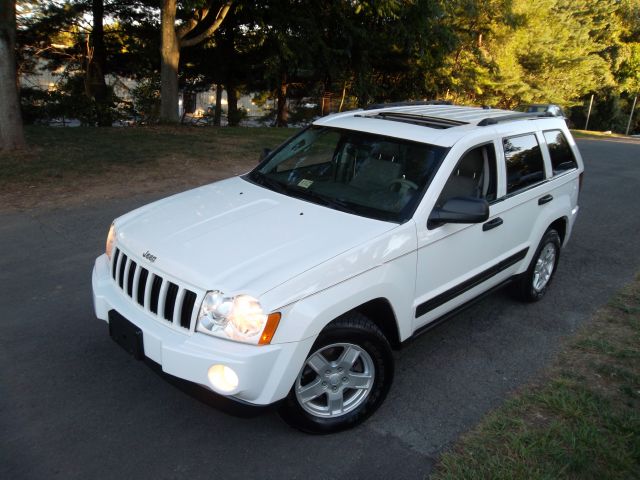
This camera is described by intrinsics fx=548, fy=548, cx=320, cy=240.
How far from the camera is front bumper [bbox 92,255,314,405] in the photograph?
2.66 meters

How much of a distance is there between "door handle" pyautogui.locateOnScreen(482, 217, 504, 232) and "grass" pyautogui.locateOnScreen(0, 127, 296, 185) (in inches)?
285

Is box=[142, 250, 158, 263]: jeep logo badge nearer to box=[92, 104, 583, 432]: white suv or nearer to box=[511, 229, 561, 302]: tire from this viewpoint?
box=[92, 104, 583, 432]: white suv

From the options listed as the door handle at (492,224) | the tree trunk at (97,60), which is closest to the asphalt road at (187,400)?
the door handle at (492,224)

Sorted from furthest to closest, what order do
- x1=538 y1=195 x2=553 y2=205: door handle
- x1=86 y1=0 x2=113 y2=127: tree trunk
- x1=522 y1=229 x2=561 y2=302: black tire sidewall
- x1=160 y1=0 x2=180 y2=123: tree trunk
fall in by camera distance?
x1=86 y1=0 x2=113 y2=127: tree trunk, x1=160 y1=0 x2=180 y2=123: tree trunk, x1=522 y1=229 x2=561 y2=302: black tire sidewall, x1=538 y1=195 x2=553 y2=205: door handle

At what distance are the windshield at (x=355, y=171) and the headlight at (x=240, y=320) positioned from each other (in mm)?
1117

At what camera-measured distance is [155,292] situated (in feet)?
9.95

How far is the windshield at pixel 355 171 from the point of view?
361cm

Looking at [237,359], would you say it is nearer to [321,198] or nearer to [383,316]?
[383,316]

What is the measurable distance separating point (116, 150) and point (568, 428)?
33.1ft

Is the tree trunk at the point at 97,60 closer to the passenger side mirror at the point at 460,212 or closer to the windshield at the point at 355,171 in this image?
the windshield at the point at 355,171

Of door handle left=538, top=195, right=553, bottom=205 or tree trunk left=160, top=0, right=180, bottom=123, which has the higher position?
tree trunk left=160, top=0, right=180, bottom=123

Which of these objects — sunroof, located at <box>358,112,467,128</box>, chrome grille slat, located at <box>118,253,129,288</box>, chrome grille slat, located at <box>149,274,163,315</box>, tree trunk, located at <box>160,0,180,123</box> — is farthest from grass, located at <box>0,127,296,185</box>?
chrome grille slat, located at <box>149,274,163,315</box>

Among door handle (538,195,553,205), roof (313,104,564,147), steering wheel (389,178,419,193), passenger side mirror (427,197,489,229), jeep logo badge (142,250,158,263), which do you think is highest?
roof (313,104,564,147)

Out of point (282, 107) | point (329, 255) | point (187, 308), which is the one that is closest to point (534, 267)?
point (329, 255)
